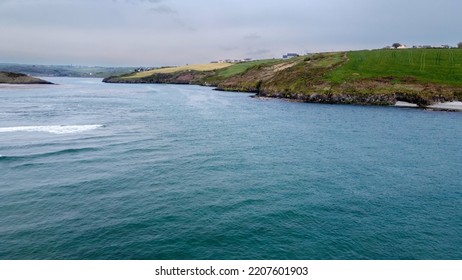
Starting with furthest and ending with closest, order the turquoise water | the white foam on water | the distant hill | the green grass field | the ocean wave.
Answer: the green grass field, the distant hill, the white foam on water, the ocean wave, the turquoise water

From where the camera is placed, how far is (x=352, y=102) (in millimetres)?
122375

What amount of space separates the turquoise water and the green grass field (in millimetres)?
73278

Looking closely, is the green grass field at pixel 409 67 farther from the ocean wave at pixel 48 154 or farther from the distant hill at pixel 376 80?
the ocean wave at pixel 48 154

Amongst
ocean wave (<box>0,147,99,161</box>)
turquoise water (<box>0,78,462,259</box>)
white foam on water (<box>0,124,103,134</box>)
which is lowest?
turquoise water (<box>0,78,462,259</box>)

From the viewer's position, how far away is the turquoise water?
994 inches

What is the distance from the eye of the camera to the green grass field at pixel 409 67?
12875 cm

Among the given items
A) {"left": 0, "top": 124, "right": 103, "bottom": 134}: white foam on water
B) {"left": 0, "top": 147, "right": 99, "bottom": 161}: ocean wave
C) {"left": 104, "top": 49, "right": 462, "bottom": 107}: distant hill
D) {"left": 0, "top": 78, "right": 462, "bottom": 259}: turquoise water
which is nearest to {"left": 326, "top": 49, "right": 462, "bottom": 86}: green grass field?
{"left": 104, "top": 49, "right": 462, "bottom": 107}: distant hill

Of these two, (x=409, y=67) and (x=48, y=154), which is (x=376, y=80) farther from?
(x=48, y=154)

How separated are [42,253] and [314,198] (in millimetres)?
25052

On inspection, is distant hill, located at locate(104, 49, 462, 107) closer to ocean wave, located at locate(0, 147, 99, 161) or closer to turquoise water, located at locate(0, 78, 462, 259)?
turquoise water, located at locate(0, 78, 462, 259)

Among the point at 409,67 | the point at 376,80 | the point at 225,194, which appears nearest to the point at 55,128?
the point at 225,194

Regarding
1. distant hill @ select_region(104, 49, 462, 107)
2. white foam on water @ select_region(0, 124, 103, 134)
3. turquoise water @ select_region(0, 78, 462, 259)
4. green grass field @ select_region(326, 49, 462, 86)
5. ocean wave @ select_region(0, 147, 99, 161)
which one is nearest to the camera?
turquoise water @ select_region(0, 78, 462, 259)

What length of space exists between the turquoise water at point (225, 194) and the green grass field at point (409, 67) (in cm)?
7328

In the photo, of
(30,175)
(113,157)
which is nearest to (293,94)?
(113,157)
